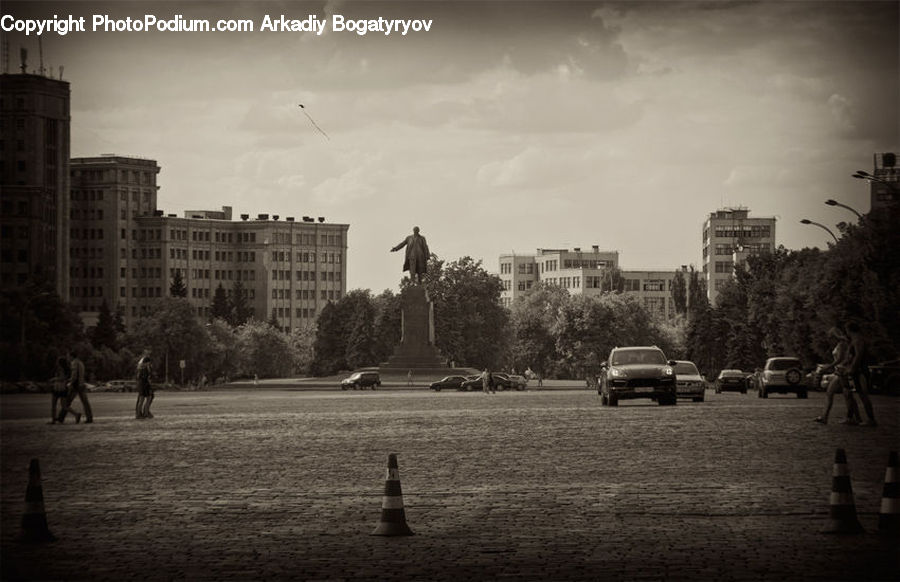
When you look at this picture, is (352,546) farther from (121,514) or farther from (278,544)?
(121,514)

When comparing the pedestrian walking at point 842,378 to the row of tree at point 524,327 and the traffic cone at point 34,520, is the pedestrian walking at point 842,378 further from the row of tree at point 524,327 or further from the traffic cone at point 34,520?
the row of tree at point 524,327

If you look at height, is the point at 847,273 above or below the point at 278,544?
above

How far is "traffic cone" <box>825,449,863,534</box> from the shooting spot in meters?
13.5

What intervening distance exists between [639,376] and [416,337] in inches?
2183

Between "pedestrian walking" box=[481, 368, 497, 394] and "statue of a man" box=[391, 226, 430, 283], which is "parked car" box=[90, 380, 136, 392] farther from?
"pedestrian walking" box=[481, 368, 497, 394]

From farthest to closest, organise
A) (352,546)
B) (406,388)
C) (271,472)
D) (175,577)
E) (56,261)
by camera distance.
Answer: (56,261) → (406,388) → (271,472) → (352,546) → (175,577)

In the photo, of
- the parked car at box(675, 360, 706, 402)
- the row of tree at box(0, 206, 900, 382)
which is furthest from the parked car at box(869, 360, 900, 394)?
the parked car at box(675, 360, 706, 402)

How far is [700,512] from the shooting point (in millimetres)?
15344

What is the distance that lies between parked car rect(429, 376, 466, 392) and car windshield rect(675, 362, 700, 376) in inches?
1311

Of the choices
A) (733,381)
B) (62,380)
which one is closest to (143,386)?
(62,380)

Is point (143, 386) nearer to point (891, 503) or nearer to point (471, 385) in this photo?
point (891, 503)

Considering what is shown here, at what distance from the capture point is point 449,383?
90.1m

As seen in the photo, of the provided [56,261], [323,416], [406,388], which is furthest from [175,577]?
[56,261]

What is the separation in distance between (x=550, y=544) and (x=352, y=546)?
167 centimetres
